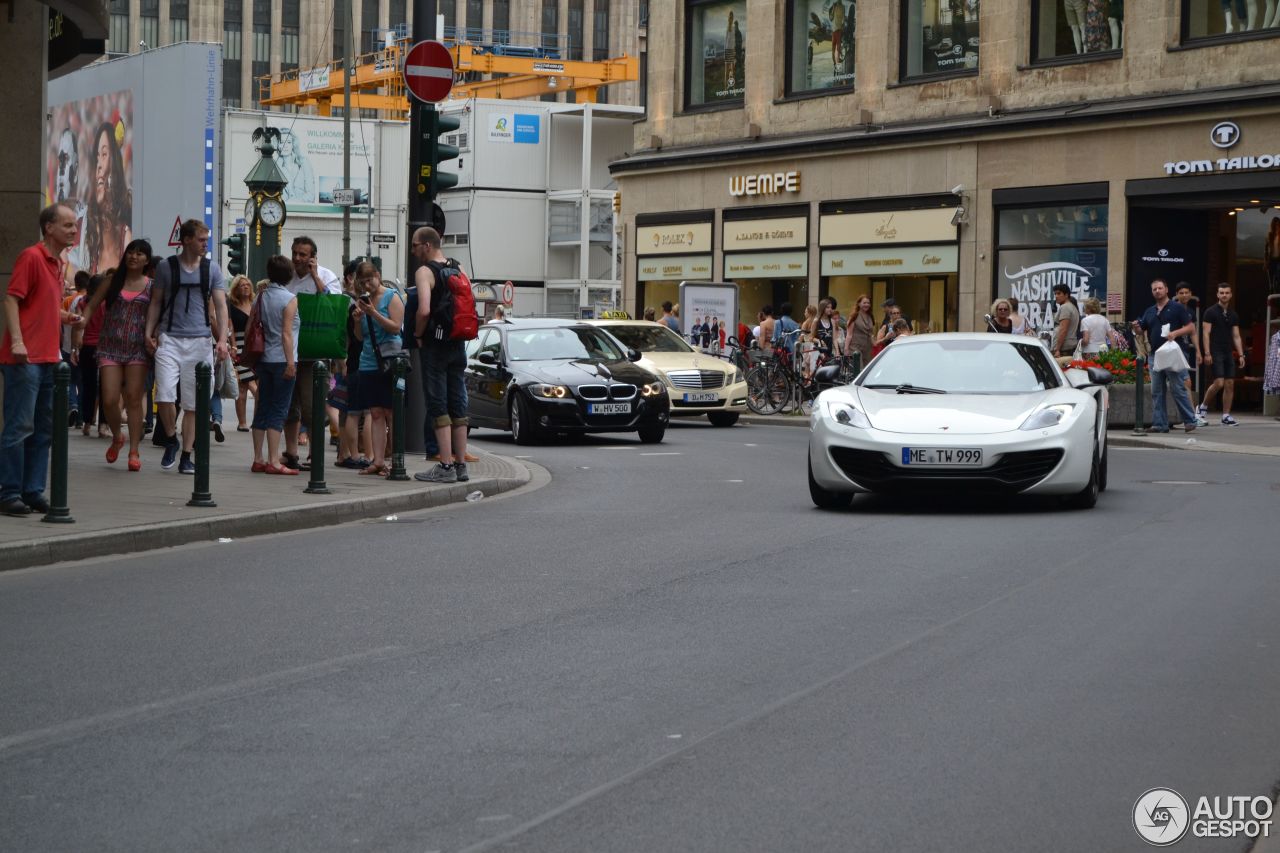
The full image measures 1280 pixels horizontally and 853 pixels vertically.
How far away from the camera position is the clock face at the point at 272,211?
34250mm

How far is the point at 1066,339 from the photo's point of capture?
25547 mm

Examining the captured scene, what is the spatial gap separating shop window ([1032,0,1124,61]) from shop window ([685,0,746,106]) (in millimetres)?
8194

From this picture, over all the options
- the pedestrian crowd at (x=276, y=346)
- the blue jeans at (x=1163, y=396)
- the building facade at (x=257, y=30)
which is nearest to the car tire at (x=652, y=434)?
the pedestrian crowd at (x=276, y=346)

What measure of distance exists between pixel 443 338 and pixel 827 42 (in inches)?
984

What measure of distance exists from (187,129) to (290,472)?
1235cm

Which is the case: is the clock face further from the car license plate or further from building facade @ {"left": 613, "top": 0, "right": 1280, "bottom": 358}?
the car license plate

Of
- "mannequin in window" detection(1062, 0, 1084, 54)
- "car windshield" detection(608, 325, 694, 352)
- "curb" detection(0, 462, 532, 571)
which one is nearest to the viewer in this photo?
"curb" detection(0, 462, 532, 571)

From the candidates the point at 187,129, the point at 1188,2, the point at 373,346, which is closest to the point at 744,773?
the point at 373,346

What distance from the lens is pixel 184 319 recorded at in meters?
14.8

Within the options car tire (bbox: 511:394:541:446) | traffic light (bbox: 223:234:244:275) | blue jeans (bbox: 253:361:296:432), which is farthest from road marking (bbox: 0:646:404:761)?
traffic light (bbox: 223:234:244:275)

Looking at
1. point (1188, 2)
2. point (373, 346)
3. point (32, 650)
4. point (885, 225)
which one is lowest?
point (32, 650)

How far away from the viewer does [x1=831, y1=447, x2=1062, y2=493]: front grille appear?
42.7ft

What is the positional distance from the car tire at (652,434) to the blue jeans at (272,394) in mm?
7402

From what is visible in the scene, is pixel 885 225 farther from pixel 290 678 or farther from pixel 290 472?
pixel 290 678
